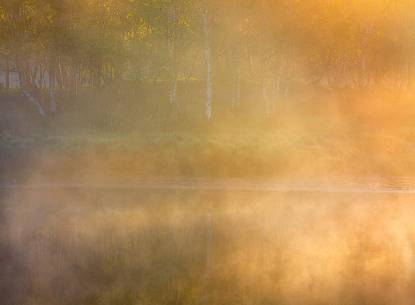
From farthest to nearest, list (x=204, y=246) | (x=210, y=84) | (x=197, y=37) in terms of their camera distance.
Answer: (x=197, y=37) → (x=210, y=84) → (x=204, y=246)

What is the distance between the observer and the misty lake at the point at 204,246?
1495 centimetres

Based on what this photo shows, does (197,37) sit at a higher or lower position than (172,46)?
higher

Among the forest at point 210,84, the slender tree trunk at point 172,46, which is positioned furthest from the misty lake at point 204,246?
the slender tree trunk at point 172,46

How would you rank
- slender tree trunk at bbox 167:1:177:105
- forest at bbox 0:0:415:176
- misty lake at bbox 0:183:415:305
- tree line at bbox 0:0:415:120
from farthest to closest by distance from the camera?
1. slender tree trunk at bbox 167:1:177:105
2. tree line at bbox 0:0:415:120
3. forest at bbox 0:0:415:176
4. misty lake at bbox 0:183:415:305

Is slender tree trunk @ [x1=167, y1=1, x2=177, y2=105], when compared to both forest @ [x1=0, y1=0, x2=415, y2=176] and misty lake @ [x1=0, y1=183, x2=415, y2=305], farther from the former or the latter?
misty lake @ [x1=0, y1=183, x2=415, y2=305]

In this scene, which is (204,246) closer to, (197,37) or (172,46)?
(197,37)

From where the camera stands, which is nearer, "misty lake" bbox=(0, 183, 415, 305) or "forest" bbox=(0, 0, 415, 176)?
"misty lake" bbox=(0, 183, 415, 305)

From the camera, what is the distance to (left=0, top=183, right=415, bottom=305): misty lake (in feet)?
49.0

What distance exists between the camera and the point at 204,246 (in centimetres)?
1869

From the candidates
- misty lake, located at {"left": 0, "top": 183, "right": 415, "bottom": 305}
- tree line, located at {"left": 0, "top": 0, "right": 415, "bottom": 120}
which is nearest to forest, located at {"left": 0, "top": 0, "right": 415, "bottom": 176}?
tree line, located at {"left": 0, "top": 0, "right": 415, "bottom": 120}

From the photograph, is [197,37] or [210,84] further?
[197,37]

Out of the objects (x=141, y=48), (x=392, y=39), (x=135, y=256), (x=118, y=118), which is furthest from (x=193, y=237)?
(x=392, y=39)

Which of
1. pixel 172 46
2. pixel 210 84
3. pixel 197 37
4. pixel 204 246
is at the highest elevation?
pixel 197 37

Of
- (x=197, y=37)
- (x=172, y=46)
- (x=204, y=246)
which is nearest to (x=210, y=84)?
(x=197, y=37)
